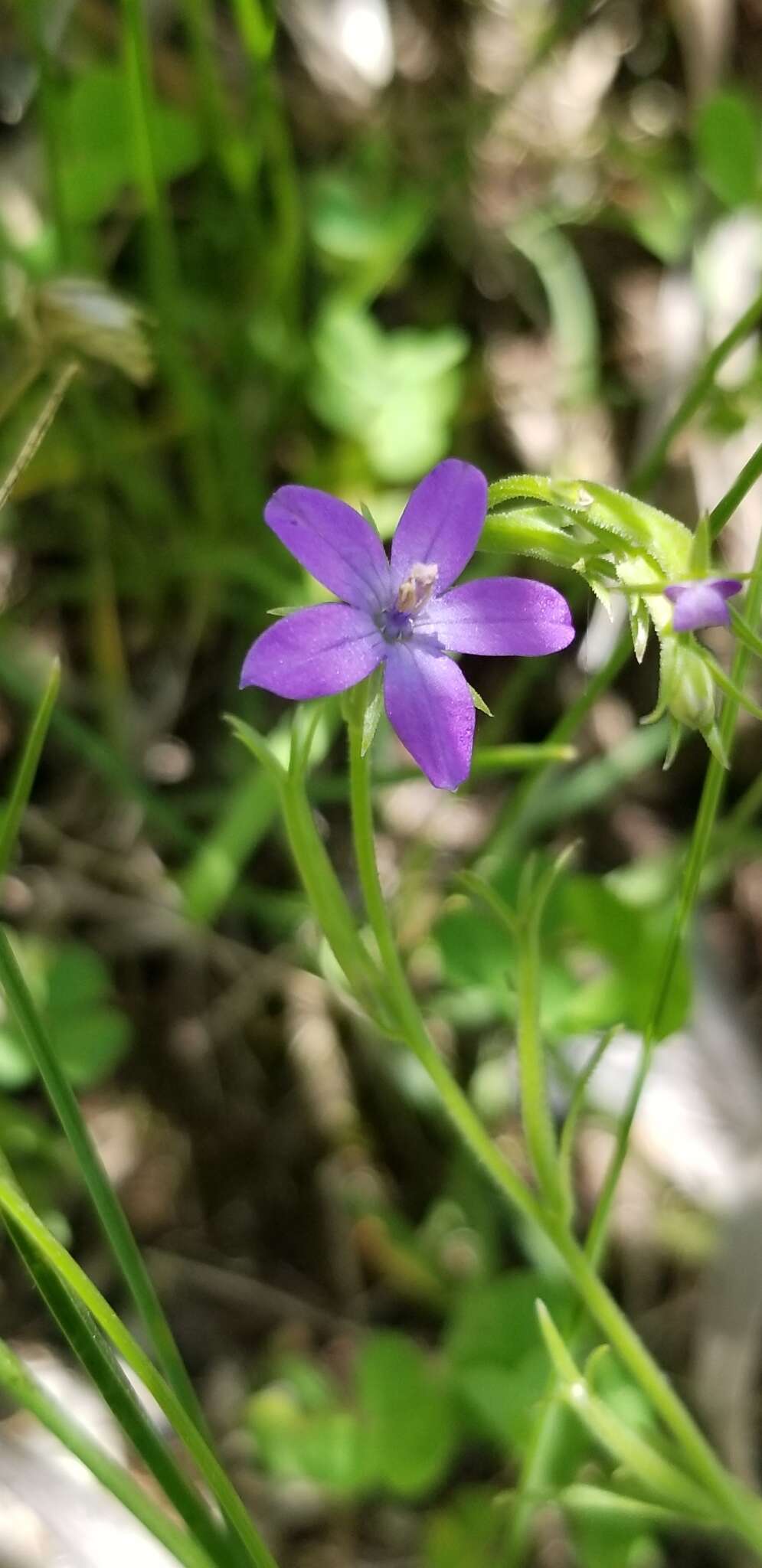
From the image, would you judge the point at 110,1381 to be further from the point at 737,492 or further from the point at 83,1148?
the point at 737,492

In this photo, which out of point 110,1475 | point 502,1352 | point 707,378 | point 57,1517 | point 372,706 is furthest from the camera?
point 502,1352

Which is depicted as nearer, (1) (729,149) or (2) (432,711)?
(2) (432,711)

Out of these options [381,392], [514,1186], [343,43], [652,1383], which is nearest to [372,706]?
[514,1186]

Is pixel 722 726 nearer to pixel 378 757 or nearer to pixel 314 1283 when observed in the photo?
pixel 378 757

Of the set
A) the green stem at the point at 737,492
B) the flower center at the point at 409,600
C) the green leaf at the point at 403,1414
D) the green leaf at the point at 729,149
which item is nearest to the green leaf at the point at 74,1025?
the green leaf at the point at 403,1414

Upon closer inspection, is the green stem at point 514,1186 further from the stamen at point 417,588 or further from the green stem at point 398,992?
the stamen at point 417,588

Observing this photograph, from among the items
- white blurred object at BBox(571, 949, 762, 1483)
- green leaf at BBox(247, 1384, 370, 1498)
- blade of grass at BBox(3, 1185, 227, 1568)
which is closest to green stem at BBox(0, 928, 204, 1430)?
blade of grass at BBox(3, 1185, 227, 1568)
